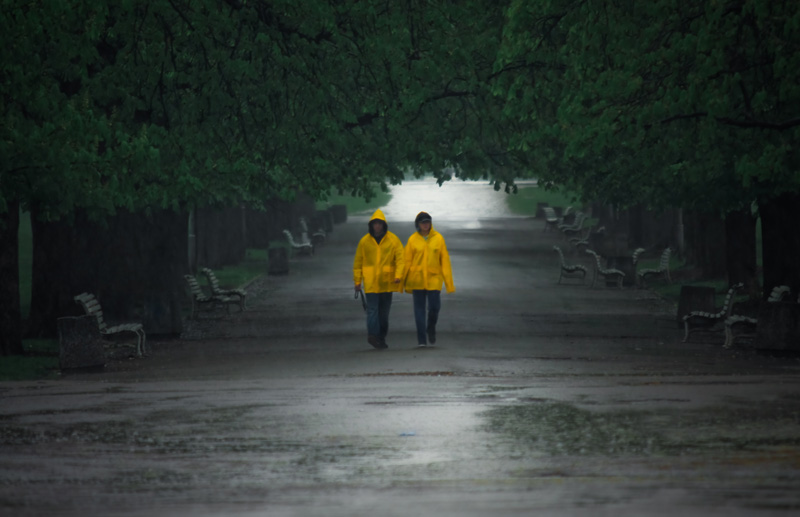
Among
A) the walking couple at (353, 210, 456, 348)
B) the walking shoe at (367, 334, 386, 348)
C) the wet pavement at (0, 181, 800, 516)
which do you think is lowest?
the wet pavement at (0, 181, 800, 516)

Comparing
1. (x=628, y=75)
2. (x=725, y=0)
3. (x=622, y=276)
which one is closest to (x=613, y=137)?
(x=628, y=75)

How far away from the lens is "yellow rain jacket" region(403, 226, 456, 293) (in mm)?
17203

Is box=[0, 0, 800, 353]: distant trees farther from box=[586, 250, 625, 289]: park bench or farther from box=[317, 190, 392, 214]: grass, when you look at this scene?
Result: box=[317, 190, 392, 214]: grass

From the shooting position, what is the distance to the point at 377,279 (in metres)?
17.5

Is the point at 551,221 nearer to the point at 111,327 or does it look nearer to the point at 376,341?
the point at 111,327

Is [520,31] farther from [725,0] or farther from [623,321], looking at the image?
[623,321]

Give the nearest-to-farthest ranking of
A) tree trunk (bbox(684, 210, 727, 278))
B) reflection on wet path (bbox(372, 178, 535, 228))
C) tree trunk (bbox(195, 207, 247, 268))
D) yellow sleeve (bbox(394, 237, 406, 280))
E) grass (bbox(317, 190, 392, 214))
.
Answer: yellow sleeve (bbox(394, 237, 406, 280))
tree trunk (bbox(684, 210, 727, 278))
tree trunk (bbox(195, 207, 247, 268))
reflection on wet path (bbox(372, 178, 535, 228))
grass (bbox(317, 190, 392, 214))

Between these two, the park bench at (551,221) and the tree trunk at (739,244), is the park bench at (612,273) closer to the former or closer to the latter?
the tree trunk at (739,244)

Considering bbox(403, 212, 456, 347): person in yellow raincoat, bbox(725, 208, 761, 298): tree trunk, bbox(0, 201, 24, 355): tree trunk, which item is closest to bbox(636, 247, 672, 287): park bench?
bbox(725, 208, 761, 298): tree trunk

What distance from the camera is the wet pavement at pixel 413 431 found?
24.0 feet

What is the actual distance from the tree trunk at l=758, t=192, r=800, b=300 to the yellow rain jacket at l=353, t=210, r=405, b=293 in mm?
7716

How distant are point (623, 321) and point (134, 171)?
9717 millimetres

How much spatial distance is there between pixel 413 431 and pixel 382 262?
7.71m

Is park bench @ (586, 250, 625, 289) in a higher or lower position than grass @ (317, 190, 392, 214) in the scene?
lower
